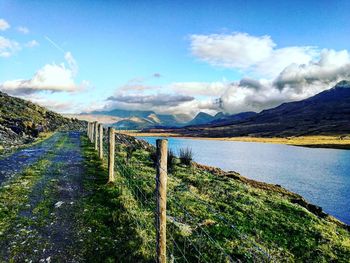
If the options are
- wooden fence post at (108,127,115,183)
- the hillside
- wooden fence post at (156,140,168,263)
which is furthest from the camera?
wooden fence post at (108,127,115,183)

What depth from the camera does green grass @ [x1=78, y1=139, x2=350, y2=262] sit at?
33.6 feet

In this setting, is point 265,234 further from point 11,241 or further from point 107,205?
point 11,241

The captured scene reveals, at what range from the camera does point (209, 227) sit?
12539 mm

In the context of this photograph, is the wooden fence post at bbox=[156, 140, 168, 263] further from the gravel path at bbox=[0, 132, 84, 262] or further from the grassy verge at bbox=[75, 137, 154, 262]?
the gravel path at bbox=[0, 132, 84, 262]

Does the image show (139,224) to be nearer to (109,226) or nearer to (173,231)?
(109,226)

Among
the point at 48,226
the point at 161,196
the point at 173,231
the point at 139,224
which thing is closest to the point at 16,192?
the point at 48,226

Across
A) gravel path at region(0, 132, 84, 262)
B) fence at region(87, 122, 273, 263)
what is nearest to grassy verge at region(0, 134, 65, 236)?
gravel path at region(0, 132, 84, 262)

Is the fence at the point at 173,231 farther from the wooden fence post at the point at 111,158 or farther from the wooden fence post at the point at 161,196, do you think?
the wooden fence post at the point at 111,158

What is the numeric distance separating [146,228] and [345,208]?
21.2 metres

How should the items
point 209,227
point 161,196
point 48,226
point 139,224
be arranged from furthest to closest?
1. point 209,227
2. point 139,224
3. point 48,226
4. point 161,196

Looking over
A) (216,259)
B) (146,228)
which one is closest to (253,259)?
(216,259)

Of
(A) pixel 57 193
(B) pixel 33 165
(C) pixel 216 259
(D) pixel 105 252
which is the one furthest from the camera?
(B) pixel 33 165

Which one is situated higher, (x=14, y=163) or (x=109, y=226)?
(x=14, y=163)

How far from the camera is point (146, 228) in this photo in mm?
11258
